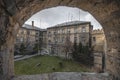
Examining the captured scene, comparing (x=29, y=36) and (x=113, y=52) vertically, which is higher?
(x=29, y=36)

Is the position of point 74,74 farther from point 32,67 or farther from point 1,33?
point 32,67

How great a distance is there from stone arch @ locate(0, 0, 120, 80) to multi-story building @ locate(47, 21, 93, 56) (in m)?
22.0

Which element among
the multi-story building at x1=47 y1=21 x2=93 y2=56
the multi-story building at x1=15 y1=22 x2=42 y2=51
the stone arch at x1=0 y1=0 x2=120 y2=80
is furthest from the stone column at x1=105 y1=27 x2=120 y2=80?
the multi-story building at x1=15 y1=22 x2=42 y2=51

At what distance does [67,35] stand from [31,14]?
87.9 feet

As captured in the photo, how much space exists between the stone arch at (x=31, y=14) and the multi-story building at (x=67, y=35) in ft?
72.1

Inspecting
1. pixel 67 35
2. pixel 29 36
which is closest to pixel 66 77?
pixel 67 35

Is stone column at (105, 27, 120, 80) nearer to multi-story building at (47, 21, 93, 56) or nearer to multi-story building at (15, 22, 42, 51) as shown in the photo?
multi-story building at (47, 21, 93, 56)

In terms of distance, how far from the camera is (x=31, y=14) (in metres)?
2.34

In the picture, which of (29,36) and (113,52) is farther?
(29,36)

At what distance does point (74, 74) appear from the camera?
2.50m

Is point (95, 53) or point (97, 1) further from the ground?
point (97, 1)

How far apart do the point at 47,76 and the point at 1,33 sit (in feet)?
→ 3.92

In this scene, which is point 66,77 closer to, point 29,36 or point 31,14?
point 31,14

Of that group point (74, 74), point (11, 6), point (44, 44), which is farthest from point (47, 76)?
point (44, 44)
